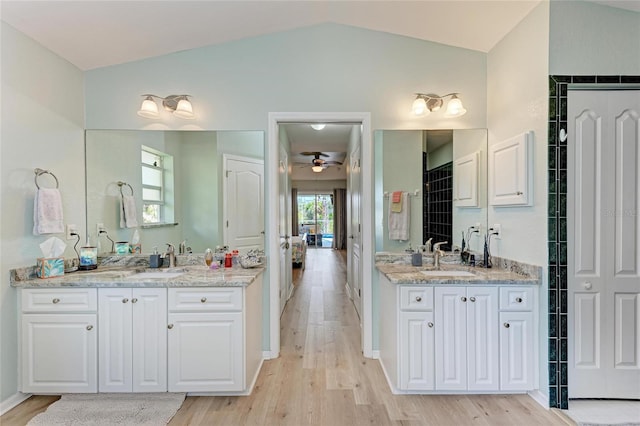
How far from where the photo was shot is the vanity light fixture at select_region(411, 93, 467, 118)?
9.44 ft

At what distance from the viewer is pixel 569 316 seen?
2213mm

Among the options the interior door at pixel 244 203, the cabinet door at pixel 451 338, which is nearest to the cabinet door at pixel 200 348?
the interior door at pixel 244 203

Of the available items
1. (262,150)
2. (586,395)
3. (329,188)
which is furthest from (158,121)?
(329,188)

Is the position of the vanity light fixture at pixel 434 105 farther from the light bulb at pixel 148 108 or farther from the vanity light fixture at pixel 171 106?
the light bulb at pixel 148 108

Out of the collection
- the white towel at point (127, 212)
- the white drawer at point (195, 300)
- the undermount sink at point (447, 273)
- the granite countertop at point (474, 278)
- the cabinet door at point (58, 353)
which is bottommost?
the cabinet door at point (58, 353)

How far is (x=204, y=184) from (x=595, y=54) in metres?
3.12

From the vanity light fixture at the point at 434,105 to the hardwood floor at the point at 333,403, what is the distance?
2252 mm

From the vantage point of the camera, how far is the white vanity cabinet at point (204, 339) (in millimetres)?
2303

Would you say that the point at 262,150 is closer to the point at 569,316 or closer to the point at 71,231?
the point at 71,231

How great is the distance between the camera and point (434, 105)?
116 inches

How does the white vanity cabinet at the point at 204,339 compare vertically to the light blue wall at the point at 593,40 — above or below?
below

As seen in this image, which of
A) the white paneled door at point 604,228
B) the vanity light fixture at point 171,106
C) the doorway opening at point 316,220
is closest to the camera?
the white paneled door at point 604,228

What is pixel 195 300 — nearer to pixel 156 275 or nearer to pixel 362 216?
pixel 156 275

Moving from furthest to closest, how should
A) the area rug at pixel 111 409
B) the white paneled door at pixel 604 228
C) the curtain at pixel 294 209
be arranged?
the curtain at pixel 294 209 < the white paneled door at pixel 604 228 < the area rug at pixel 111 409
